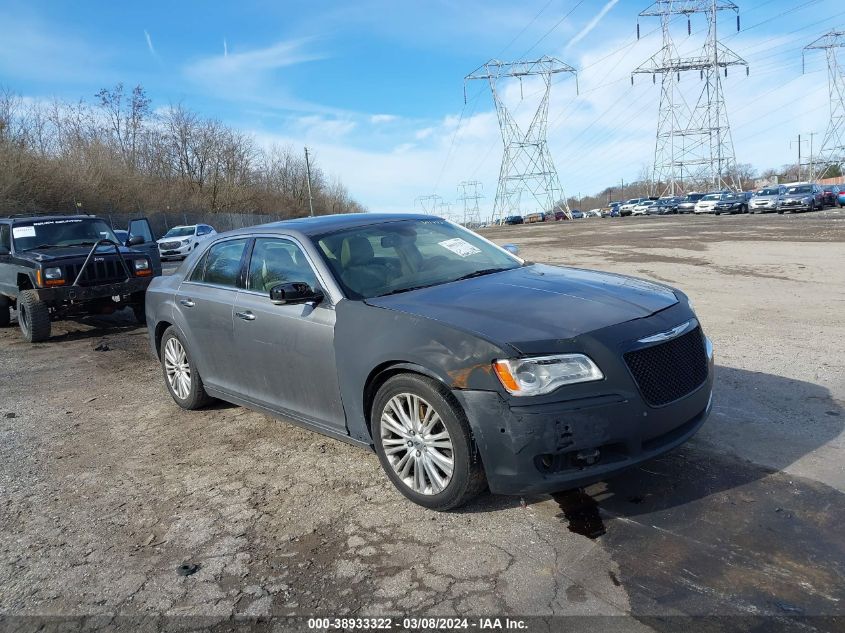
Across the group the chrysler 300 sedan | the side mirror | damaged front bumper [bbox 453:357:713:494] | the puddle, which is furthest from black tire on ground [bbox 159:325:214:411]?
the puddle

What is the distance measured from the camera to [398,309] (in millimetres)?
3805

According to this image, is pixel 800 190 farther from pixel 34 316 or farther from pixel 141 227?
pixel 34 316

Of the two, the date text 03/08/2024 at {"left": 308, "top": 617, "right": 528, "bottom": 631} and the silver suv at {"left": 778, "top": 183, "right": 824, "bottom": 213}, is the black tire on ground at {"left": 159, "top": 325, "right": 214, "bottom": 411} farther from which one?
the silver suv at {"left": 778, "top": 183, "right": 824, "bottom": 213}

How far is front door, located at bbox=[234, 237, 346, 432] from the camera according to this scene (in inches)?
163

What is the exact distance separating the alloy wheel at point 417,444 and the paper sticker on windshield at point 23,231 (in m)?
9.50

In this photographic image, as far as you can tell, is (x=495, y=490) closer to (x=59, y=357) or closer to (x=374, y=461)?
(x=374, y=461)

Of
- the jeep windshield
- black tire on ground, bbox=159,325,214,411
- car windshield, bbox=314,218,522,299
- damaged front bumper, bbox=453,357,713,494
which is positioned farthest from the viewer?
the jeep windshield

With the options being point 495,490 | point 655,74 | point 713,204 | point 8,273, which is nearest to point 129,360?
point 8,273

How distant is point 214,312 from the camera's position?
521cm

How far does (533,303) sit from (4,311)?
37.0 ft

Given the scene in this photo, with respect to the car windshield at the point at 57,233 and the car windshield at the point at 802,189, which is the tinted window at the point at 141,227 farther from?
the car windshield at the point at 802,189

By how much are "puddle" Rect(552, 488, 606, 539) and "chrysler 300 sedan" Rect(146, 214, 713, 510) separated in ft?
0.98

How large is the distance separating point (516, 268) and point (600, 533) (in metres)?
2.15

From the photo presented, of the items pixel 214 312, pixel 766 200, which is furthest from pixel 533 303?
pixel 766 200
